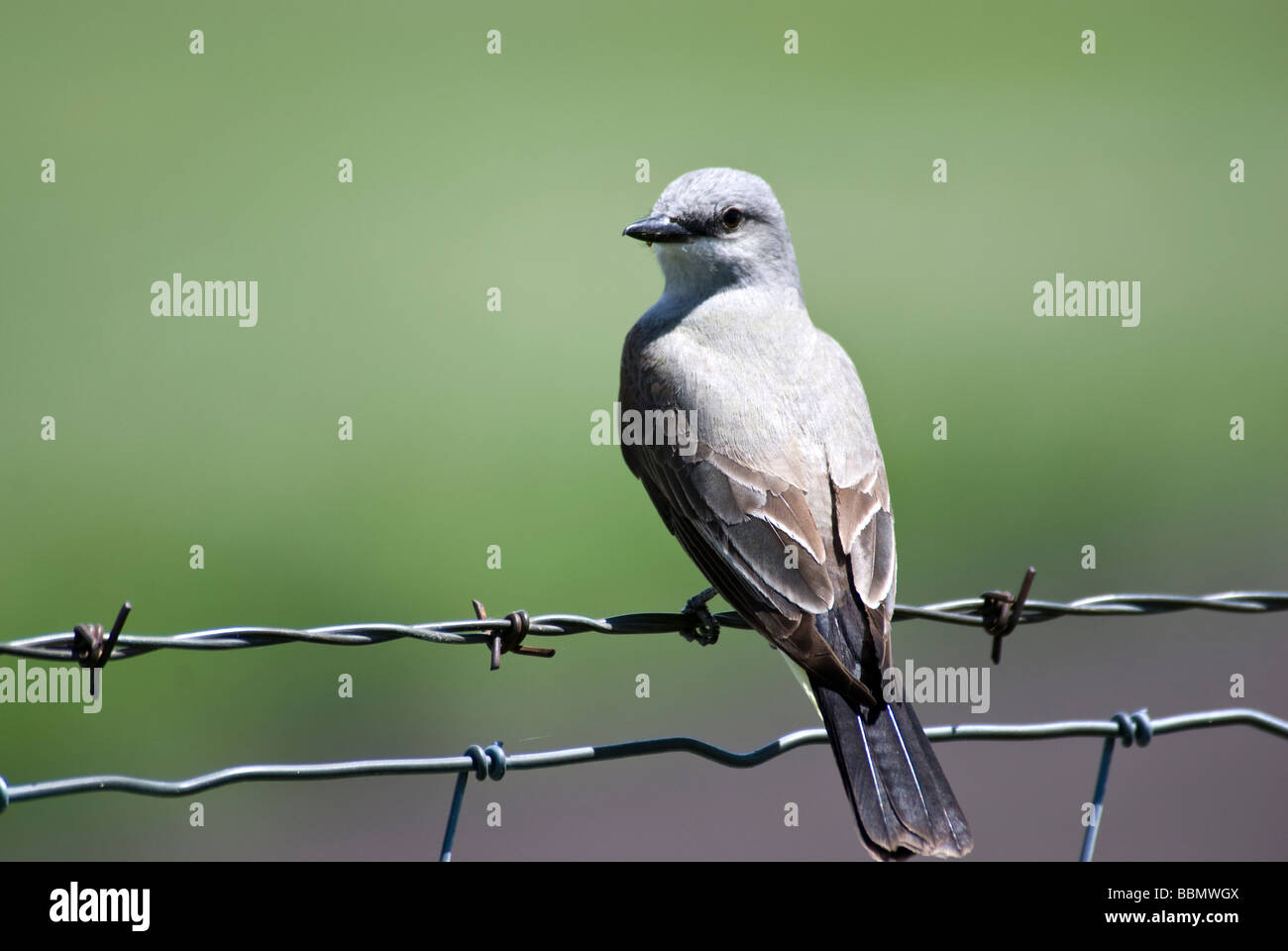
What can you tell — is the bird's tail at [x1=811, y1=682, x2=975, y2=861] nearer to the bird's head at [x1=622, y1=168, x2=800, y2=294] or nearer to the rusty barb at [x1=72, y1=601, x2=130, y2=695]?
the rusty barb at [x1=72, y1=601, x2=130, y2=695]

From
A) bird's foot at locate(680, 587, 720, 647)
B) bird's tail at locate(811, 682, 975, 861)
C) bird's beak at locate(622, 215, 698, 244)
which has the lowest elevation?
bird's tail at locate(811, 682, 975, 861)

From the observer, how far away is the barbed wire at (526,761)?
3.39 m

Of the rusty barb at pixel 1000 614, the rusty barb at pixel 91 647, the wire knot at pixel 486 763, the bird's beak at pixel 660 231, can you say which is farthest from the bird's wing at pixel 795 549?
the rusty barb at pixel 91 647

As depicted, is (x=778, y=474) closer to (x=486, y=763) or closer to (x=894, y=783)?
(x=894, y=783)

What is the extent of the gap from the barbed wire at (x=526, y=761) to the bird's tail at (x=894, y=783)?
0.08 meters

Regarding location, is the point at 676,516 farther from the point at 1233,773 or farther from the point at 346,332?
the point at 346,332

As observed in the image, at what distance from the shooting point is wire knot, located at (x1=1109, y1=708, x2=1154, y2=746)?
4223 millimetres

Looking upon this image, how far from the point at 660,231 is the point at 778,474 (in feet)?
4.12

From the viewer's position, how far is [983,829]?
6.94 meters

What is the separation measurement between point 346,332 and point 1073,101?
444 inches

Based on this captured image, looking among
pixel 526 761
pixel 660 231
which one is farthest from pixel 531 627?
pixel 660 231

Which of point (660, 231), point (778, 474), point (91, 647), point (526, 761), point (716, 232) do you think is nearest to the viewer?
point (91, 647)

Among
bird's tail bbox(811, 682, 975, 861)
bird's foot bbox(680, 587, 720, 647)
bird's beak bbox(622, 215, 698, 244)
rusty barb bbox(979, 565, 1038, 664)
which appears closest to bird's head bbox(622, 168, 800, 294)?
bird's beak bbox(622, 215, 698, 244)

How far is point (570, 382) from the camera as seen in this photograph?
12.1 metres
